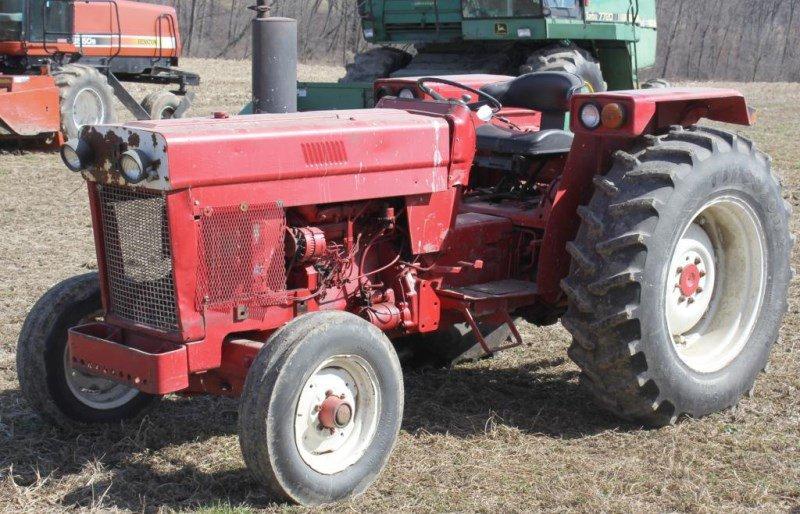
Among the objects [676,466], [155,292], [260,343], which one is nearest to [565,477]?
[676,466]

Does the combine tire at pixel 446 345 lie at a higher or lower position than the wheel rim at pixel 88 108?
higher

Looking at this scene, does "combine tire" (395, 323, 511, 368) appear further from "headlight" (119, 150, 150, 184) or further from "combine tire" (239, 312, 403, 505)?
"headlight" (119, 150, 150, 184)

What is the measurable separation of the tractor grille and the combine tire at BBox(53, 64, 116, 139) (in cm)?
887

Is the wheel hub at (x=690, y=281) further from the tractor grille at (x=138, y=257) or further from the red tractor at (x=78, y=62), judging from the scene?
the red tractor at (x=78, y=62)

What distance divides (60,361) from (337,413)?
127 cm

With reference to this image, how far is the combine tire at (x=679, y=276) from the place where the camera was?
13.1 feet

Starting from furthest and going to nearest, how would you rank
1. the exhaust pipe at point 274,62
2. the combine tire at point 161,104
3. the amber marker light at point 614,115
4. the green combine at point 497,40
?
the combine tire at point 161,104 → the green combine at point 497,40 → the exhaust pipe at point 274,62 → the amber marker light at point 614,115

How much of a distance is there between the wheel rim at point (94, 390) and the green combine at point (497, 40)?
701 cm

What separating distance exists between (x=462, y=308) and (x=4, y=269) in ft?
12.7

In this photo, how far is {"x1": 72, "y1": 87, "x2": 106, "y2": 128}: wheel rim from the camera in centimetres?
1279

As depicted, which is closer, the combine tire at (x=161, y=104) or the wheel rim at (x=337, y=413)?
the wheel rim at (x=337, y=413)

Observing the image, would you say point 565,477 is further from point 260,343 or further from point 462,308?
point 260,343

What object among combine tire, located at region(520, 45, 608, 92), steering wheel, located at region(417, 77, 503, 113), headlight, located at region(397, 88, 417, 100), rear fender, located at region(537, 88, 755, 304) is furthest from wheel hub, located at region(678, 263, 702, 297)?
combine tire, located at region(520, 45, 608, 92)

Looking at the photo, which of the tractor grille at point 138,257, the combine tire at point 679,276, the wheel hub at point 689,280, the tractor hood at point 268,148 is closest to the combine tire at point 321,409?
the tractor grille at point 138,257
